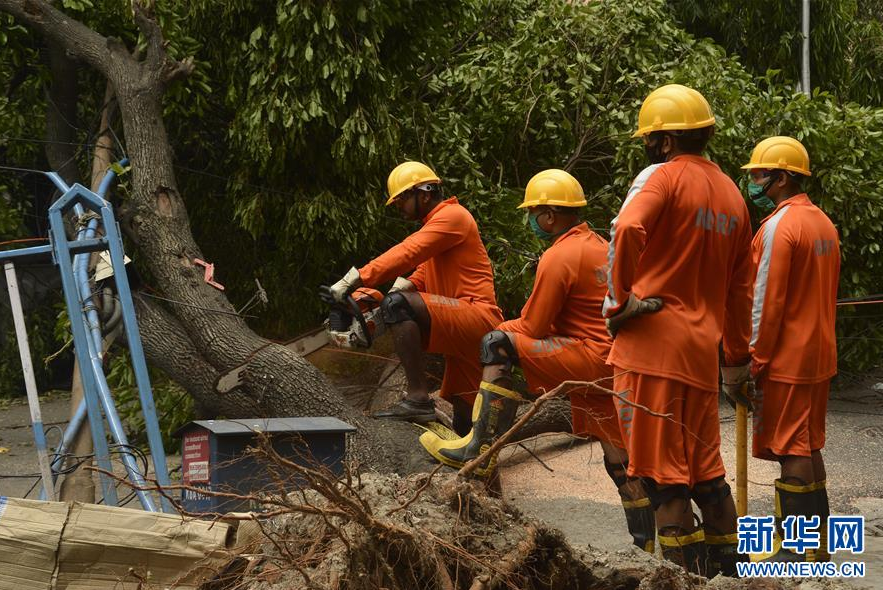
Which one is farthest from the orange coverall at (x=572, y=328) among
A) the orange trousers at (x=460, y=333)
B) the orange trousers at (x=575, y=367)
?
the orange trousers at (x=460, y=333)

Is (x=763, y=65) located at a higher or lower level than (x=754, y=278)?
higher

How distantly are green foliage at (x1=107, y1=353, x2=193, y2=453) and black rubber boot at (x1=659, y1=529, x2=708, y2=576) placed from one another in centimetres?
539

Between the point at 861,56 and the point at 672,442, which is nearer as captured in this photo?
the point at 672,442

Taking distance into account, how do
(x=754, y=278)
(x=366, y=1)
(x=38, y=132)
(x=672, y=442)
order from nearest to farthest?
(x=672, y=442) < (x=754, y=278) < (x=366, y=1) < (x=38, y=132)

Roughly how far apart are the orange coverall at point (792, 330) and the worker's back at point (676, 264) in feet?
1.39

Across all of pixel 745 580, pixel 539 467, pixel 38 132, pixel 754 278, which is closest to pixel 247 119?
pixel 38 132

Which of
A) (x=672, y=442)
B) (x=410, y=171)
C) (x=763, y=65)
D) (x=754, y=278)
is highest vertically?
(x=763, y=65)

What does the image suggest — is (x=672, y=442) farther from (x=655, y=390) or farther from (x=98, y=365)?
(x=98, y=365)

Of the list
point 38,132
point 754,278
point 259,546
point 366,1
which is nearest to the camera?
point 259,546

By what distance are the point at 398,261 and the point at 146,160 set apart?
320 cm

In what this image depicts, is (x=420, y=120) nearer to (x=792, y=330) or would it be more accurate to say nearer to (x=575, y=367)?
(x=575, y=367)

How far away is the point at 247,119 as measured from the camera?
8633 millimetres

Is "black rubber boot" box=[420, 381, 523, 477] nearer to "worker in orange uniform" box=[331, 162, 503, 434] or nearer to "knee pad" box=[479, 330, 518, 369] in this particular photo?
"knee pad" box=[479, 330, 518, 369]

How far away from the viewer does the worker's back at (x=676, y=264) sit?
4262 mm
